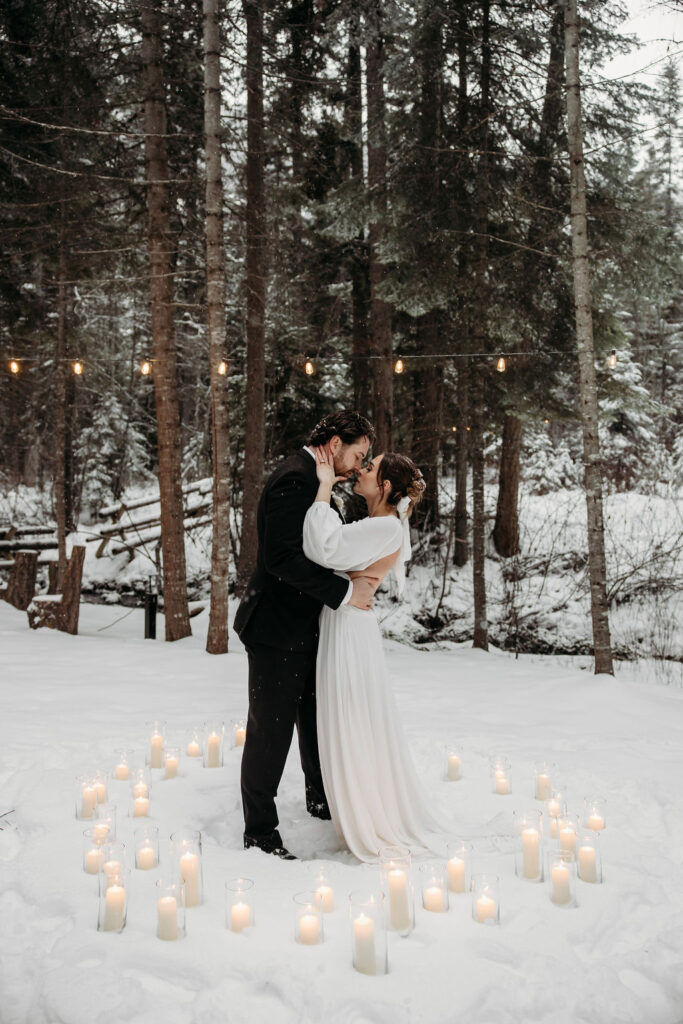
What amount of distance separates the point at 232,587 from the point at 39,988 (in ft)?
37.6

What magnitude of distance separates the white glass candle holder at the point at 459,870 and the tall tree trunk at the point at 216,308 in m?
5.87

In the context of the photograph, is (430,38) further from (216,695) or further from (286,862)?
(286,862)

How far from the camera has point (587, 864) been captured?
360 centimetres

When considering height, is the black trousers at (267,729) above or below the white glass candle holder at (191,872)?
above

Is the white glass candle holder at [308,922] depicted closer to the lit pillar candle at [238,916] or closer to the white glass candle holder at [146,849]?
the lit pillar candle at [238,916]

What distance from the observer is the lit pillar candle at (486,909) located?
10.5 ft

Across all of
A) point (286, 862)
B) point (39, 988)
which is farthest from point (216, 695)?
point (39, 988)

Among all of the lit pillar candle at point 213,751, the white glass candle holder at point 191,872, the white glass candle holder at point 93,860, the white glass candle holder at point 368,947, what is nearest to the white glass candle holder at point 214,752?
the lit pillar candle at point 213,751

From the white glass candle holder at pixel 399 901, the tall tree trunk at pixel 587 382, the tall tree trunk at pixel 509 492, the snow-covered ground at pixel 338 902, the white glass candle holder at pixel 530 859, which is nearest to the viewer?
the snow-covered ground at pixel 338 902

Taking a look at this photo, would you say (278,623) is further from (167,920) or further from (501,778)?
(501,778)

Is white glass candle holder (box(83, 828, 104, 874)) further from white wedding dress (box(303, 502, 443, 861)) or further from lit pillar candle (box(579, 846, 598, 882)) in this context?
lit pillar candle (box(579, 846, 598, 882))

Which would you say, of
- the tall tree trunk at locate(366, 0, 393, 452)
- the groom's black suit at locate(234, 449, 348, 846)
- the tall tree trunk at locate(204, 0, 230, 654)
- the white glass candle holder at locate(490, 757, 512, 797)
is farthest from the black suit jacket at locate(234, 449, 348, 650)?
A: the tall tree trunk at locate(366, 0, 393, 452)

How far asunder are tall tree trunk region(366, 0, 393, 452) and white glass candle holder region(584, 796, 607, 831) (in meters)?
7.71

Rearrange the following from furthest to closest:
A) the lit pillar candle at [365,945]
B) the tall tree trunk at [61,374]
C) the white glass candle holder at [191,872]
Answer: the tall tree trunk at [61,374], the white glass candle holder at [191,872], the lit pillar candle at [365,945]
